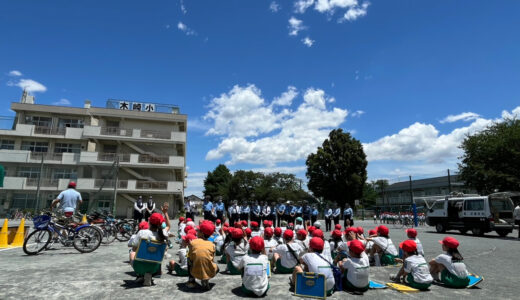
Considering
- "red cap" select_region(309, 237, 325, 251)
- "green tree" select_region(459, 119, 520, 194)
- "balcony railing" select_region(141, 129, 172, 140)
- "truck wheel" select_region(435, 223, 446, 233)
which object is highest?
"balcony railing" select_region(141, 129, 172, 140)

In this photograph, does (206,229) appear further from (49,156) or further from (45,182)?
(49,156)

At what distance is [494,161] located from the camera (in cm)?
2769

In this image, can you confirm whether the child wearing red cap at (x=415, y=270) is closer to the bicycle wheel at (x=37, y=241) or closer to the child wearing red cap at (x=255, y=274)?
the child wearing red cap at (x=255, y=274)

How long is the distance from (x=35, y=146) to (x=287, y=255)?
1494 inches

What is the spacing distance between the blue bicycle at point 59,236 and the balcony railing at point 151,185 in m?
24.3

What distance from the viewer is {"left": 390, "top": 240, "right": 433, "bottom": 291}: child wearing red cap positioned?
5523mm

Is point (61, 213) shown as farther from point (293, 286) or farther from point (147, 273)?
point (293, 286)

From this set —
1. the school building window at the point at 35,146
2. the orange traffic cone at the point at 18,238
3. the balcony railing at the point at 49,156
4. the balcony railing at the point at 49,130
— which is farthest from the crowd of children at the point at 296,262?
the school building window at the point at 35,146

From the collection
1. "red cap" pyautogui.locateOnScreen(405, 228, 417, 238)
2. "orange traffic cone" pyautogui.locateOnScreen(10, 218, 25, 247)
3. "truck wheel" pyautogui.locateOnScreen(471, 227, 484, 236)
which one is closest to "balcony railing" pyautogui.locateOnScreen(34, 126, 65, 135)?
"orange traffic cone" pyautogui.locateOnScreen(10, 218, 25, 247)

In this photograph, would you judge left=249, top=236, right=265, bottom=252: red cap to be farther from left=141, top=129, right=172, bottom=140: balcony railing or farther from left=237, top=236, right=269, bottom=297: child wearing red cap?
left=141, top=129, right=172, bottom=140: balcony railing

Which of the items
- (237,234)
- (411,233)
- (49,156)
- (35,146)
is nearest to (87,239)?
(237,234)

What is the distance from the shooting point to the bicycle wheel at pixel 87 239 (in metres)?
8.88

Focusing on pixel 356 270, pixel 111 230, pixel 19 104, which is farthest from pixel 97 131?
pixel 356 270

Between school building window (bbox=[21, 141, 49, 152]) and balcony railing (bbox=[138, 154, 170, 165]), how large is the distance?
11.2m
